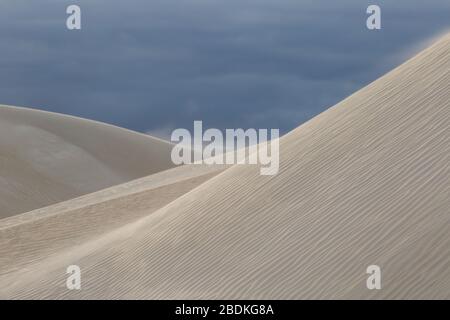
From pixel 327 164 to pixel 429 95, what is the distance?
1980 mm

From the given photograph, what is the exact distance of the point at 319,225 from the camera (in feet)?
39.1

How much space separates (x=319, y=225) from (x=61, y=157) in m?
41.3

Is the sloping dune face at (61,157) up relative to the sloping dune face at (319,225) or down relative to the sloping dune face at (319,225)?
down

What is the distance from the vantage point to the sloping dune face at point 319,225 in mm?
10773

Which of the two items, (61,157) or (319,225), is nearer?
(319,225)

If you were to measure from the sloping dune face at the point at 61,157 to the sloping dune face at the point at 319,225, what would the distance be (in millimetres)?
26700

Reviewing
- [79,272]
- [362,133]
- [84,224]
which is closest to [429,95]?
[362,133]

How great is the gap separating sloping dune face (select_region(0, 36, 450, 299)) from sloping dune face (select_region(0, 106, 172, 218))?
2670cm

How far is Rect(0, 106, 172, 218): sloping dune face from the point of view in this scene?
45.5 meters

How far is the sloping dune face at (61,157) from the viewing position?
45.5m

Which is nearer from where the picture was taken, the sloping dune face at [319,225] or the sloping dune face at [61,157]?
the sloping dune face at [319,225]

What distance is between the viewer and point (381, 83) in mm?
15758
